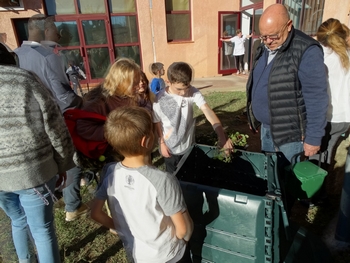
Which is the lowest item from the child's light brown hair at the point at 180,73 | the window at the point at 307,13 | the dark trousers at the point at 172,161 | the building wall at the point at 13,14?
the dark trousers at the point at 172,161

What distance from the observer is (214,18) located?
32.8 feet

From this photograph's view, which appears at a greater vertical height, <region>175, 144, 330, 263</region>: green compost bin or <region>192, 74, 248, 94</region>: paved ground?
<region>175, 144, 330, 263</region>: green compost bin

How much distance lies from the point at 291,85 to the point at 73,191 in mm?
2219

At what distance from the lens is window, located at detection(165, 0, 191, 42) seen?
957 cm

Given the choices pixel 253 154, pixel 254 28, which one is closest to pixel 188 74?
pixel 253 154

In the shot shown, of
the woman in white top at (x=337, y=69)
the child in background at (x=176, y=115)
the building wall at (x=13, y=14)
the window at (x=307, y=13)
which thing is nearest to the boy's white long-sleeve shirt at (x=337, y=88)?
the woman in white top at (x=337, y=69)

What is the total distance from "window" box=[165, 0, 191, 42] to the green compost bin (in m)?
8.88

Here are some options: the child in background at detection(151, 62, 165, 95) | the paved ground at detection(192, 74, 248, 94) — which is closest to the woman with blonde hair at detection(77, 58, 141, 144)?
the child in background at detection(151, 62, 165, 95)

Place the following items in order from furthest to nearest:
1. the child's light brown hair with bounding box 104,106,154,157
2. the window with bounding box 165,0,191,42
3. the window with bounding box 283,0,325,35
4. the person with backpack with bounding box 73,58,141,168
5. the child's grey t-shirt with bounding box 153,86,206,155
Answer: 1. the window with bounding box 165,0,191,42
2. the window with bounding box 283,0,325,35
3. the child's grey t-shirt with bounding box 153,86,206,155
4. the person with backpack with bounding box 73,58,141,168
5. the child's light brown hair with bounding box 104,106,154,157

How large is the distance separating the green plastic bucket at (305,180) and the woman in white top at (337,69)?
64 centimetres

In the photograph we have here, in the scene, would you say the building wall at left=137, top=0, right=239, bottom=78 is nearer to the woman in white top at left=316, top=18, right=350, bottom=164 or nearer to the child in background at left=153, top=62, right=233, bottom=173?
the child in background at left=153, top=62, right=233, bottom=173

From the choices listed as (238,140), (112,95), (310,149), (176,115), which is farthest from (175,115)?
(310,149)

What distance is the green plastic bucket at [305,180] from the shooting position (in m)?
1.87

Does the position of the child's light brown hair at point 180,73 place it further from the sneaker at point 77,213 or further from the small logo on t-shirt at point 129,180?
the sneaker at point 77,213
